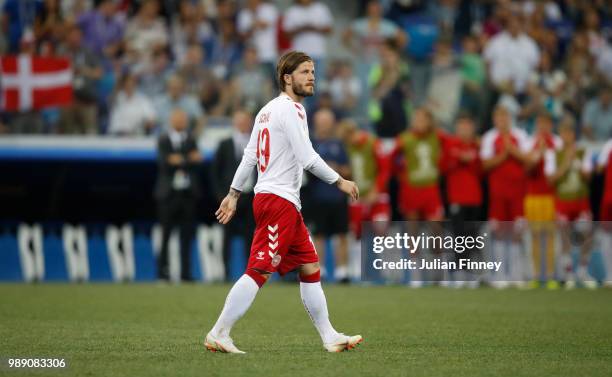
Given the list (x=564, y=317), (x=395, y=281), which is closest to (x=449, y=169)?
(x=395, y=281)

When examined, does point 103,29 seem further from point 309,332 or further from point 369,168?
point 309,332

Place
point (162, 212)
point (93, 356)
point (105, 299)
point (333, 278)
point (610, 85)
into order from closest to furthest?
point (93, 356), point (105, 299), point (162, 212), point (333, 278), point (610, 85)

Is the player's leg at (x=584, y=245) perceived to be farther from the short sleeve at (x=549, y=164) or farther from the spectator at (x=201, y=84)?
the spectator at (x=201, y=84)

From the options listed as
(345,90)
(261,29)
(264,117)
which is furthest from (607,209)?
(264,117)

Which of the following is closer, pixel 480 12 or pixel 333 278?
pixel 333 278

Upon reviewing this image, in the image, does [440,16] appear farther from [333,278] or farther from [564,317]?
[564,317]

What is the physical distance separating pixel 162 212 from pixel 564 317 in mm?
7145

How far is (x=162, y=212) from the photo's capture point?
16.6 metres

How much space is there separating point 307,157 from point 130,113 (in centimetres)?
1049

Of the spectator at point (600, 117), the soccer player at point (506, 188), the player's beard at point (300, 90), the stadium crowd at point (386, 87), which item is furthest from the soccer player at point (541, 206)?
the player's beard at point (300, 90)

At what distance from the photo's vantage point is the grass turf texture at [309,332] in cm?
705

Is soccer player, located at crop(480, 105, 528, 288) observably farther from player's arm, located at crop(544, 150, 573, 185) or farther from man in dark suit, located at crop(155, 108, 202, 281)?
man in dark suit, located at crop(155, 108, 202, 281)

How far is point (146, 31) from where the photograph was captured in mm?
19109

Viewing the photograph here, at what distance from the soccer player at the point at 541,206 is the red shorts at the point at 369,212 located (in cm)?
205
